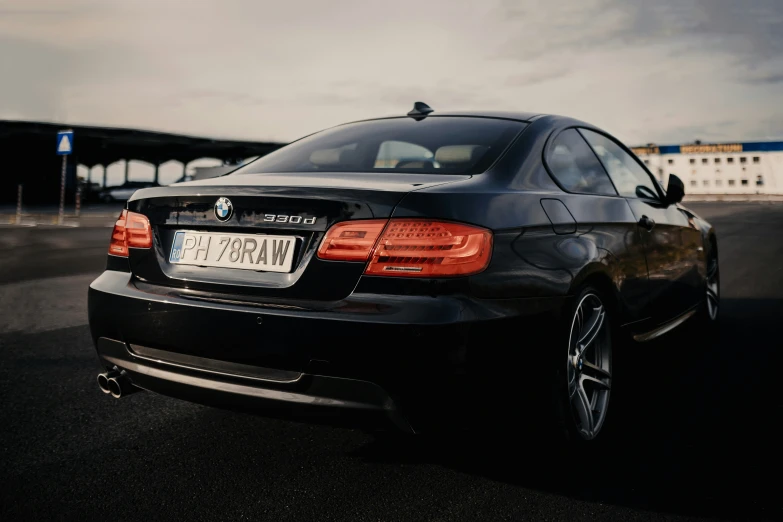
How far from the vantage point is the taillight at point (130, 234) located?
2.72 metres

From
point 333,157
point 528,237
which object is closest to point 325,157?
point 333,157

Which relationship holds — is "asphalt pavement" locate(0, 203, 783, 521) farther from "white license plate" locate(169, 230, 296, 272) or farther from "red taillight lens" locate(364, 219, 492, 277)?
"white license plate" locate(169, 230, 296, 272)

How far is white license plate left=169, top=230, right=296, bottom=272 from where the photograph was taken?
238 cm

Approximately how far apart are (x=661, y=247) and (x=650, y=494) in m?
1.75

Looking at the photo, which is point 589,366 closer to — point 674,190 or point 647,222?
point 647,222

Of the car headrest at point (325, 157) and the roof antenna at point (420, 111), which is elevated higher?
the roof antenna at point (420, 111)

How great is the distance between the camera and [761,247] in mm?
12336

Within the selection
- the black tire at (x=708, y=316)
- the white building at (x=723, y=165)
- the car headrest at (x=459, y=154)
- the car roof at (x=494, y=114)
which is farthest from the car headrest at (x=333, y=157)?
the white building at (x=723, y=165)

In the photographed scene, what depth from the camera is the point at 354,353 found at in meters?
2.21

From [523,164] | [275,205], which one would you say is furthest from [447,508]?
[523,164]

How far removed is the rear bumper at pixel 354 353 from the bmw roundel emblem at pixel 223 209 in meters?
0.29

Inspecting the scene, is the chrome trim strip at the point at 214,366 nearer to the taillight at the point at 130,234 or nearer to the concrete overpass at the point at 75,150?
the taillight at the point at 130,234

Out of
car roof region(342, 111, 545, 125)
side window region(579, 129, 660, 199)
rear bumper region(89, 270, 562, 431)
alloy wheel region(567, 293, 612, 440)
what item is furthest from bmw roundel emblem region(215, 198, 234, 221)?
side window region(579, 129, 660, 199)

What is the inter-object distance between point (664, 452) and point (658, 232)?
55.8 inches
